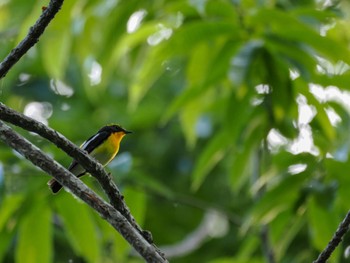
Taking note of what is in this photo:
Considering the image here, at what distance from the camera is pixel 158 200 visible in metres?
9.64

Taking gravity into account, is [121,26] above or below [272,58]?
above

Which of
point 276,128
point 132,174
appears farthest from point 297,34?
point 132,174

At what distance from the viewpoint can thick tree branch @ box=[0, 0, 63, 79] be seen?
2.67 metres

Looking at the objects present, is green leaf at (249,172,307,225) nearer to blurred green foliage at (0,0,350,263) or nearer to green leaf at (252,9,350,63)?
blurred green foliage at (0,0,350,263)

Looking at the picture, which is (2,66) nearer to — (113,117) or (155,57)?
(155,57)

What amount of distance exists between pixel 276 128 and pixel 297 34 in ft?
2.16

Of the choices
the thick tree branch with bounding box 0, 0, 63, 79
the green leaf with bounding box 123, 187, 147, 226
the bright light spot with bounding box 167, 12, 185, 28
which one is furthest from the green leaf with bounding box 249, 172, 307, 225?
the thick tree branch with bounding box 0, 0, 63, 79

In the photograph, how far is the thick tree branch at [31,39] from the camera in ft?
8.76

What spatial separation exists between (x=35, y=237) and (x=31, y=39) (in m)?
2.35

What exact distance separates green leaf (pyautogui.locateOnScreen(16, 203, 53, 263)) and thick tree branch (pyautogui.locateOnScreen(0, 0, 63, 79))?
224cm

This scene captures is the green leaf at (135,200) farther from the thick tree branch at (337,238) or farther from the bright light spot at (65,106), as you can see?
the bright light spot at (65,106)

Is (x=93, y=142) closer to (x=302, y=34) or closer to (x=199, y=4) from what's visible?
(x=199, y=4)

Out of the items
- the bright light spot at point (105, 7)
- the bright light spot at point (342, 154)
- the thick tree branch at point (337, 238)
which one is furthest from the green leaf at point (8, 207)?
the thick tree branch at point (337, 238)

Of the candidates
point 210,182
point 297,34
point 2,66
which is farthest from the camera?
point 210,182
